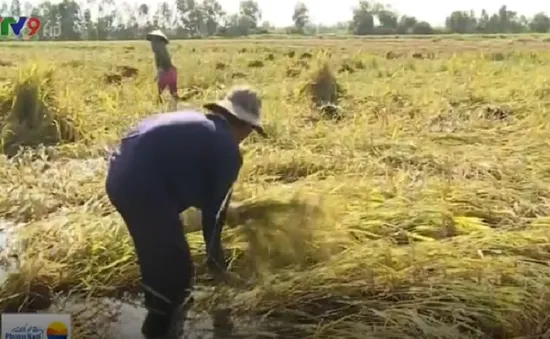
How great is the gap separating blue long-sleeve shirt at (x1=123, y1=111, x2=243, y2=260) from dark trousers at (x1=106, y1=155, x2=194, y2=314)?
0.13 ft

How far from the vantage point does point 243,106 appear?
→ 7.75 ft

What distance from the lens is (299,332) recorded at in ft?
7.84

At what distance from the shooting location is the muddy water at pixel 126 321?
7.94 feet

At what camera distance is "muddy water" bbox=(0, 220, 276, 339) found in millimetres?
2420

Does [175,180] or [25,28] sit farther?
[25,28]

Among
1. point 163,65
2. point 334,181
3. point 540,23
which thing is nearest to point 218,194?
point 334,181

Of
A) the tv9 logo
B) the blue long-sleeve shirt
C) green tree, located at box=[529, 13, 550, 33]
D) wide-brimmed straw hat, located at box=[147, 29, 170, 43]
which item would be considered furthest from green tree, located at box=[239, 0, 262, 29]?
green tree, located at box=[529, 13, 550, 33]

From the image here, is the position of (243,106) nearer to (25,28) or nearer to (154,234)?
(154,234)

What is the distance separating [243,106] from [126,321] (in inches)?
29.0

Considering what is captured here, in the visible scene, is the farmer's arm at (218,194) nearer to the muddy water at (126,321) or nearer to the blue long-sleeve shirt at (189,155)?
the blue long-sleeve shirt at (189,155)

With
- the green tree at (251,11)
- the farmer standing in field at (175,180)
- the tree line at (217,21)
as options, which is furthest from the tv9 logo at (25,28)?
the green tree at (251,11)

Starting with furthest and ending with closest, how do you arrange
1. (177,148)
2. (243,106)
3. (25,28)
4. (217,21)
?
(217,21)
(25,28)
(243,106)
(177,148)

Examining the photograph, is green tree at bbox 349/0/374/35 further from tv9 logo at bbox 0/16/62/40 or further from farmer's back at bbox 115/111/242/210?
tv9 logo at bbox 0/16/62/40

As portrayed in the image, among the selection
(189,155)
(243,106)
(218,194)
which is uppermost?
(243,106)
